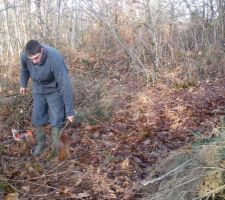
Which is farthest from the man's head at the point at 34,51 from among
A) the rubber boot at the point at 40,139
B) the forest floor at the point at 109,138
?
the forest floor at the point at 109,138

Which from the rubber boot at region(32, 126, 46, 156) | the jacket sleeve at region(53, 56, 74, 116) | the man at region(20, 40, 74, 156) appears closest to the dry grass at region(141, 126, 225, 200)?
the jacket sleeve at region(53, 56, 74, 116)

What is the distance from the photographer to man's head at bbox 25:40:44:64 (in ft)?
15.2

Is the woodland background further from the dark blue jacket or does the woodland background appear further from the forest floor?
the dark blue jacket

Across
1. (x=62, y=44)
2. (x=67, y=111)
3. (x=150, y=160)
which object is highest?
(x=62, y=44)

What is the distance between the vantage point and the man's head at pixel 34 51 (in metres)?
4.63

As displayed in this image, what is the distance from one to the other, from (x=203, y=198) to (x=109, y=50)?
10.6 m

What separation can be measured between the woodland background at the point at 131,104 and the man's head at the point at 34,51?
135 cm

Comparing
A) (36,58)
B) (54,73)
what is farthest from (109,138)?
(36,58)

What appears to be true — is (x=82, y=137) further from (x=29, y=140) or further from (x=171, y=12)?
(x=171, y=12)

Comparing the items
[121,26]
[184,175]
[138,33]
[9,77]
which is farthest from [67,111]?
[121,26]

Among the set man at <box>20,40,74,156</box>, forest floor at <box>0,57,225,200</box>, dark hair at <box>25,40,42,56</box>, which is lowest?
forest floor at <box>0,57,225,200</box>

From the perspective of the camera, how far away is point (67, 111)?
16.1 ft

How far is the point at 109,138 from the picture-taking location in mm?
5773

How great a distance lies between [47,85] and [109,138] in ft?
4.37
